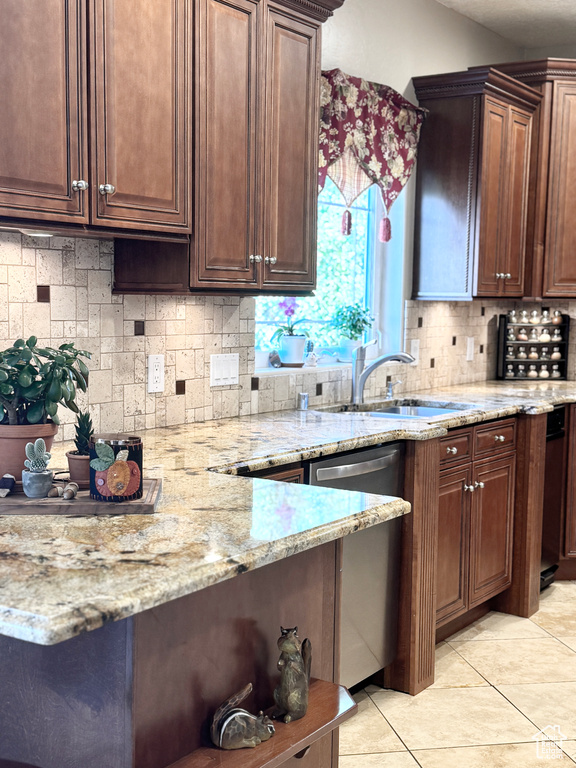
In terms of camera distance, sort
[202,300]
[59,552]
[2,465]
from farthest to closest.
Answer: [202,300] < [2,465] < [59,552]

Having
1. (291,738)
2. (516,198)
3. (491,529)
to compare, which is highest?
(516,198)

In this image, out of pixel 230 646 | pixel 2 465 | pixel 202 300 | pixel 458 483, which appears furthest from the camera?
pixel 458 483

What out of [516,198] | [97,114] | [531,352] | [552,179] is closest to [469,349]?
[531,352]

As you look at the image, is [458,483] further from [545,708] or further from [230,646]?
[230,646]

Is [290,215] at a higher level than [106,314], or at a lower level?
higher

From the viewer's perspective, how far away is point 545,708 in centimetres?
310

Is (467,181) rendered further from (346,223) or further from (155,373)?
(155,373)

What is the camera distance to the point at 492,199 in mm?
4469

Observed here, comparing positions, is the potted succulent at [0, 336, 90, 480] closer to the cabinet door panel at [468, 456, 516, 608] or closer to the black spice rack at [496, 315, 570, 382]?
the cabinet door panel at [468, 456, 516, 608]

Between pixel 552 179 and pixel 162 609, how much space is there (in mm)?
4033

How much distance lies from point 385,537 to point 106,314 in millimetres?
1257

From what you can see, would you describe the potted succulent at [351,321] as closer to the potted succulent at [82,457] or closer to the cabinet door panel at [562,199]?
the cabinet door panel at [562,199]

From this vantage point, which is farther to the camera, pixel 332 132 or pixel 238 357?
pixel 332 132

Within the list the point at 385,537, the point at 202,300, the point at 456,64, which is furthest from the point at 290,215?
the point at 456,64
